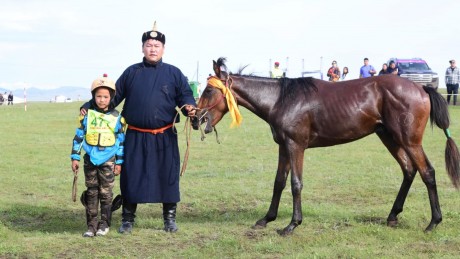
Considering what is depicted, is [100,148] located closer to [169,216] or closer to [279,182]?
[169,216]

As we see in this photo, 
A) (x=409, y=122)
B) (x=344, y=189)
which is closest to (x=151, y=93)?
(x=409, y=122)

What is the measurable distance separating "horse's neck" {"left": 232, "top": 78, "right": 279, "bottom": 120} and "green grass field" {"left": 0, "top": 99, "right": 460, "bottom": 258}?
152cm

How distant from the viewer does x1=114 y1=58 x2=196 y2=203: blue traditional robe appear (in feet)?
23.8

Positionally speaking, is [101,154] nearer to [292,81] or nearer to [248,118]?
[292,81]

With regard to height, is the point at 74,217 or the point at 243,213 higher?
the point at 243,213

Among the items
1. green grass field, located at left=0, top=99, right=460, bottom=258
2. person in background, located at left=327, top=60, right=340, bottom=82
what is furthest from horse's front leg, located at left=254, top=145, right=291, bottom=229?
person in background, located at left=327, top=60, right=340, bottom=82

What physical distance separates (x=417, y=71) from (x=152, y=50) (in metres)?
27.7

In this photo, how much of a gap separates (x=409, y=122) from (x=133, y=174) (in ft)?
10.9

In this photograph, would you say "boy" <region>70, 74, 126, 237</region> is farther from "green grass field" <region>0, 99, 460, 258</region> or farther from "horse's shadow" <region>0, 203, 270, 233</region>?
"horse's shadow" <region>0, 203, 270, 233</region>

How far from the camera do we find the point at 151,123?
23.8ft

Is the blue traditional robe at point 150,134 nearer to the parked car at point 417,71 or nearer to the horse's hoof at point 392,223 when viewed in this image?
the horse's hoof at point 392,223

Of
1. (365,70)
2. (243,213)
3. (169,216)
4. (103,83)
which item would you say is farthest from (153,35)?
(365,70)

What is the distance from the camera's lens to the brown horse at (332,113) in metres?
7.36

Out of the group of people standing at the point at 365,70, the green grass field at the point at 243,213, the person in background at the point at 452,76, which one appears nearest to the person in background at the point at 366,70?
the group of people standing at the point at 365,70
